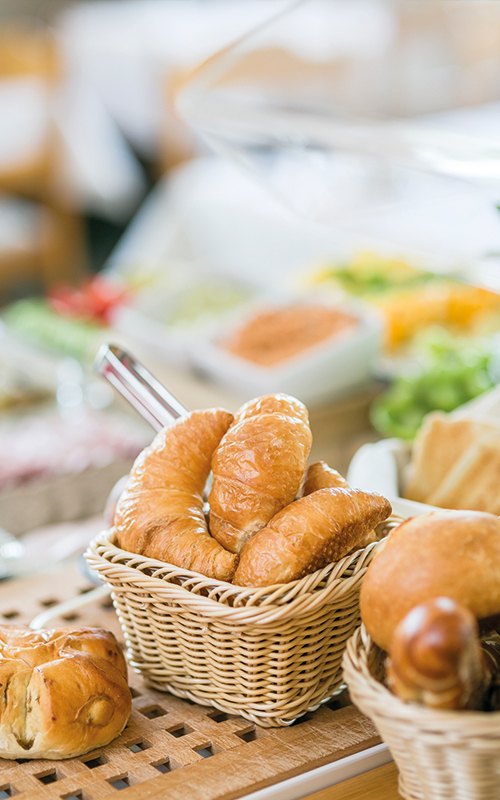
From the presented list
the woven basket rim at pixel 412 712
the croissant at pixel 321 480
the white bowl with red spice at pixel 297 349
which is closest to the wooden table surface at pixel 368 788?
the woven basket rim at pixel 412 712

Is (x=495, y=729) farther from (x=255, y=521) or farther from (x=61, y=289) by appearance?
(x=61, y=289)

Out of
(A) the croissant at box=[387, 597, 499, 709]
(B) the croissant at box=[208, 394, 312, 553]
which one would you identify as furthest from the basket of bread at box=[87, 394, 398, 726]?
(A) the croissant at box=[387, 597, 499, 709]

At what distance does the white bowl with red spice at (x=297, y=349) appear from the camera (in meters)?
1.73

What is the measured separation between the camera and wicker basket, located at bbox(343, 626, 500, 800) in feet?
1.89

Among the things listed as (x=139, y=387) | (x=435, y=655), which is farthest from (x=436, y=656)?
(x=139, y=387)

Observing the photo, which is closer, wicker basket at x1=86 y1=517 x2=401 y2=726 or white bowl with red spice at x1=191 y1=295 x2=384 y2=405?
wicker basket at x1=86 y1=517 x2=401 y2=726

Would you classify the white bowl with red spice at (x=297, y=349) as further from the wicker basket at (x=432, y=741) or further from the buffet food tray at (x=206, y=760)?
the wicker basket at (x=432, y=741)

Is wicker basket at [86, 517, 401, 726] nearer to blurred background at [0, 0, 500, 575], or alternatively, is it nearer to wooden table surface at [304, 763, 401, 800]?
wooden table surface at [304, 763, 401, 800]

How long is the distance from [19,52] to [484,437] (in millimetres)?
4851

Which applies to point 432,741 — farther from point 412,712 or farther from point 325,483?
point 325,483

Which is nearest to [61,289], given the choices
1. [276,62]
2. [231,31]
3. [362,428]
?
[276,62]

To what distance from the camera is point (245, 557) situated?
75cm

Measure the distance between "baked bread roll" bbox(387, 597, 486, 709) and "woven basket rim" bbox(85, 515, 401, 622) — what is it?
151 millimetres

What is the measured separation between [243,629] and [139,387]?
0.32 meters
